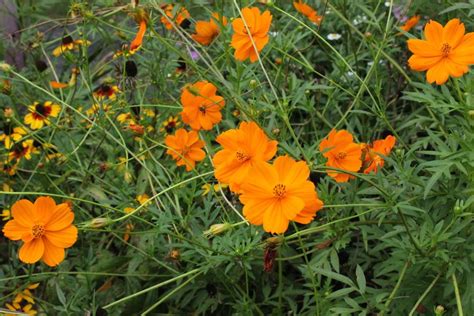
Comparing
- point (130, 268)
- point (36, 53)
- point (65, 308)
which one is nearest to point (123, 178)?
point (130, 268)

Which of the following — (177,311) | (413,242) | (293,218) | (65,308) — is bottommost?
(177,311)

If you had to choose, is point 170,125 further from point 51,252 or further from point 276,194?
point 276,194

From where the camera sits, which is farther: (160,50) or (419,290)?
(160,50)

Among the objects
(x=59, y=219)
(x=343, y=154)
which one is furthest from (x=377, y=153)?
(x=59, y=219)

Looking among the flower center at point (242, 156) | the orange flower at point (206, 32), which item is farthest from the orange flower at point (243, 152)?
the orange flower at point (206, 32)

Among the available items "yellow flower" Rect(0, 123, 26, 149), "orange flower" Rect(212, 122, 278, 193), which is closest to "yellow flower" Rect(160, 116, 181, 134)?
"yellow flower" Rect(0, 123, 26, 149)

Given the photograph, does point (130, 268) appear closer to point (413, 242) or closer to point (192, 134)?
point (192, 134)

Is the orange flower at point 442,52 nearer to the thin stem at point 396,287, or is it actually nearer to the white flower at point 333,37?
the thin stem at point 396,287
